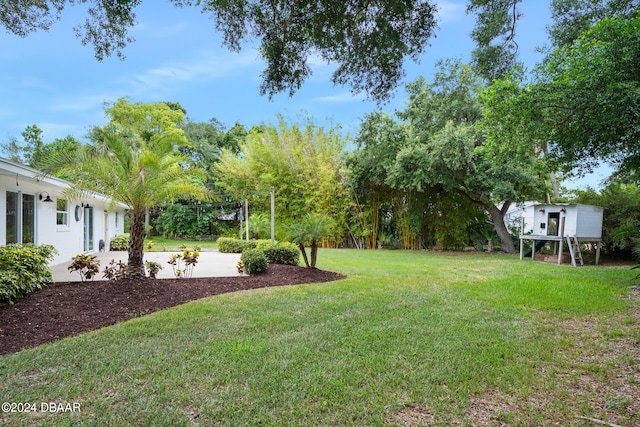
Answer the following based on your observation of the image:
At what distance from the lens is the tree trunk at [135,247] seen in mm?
6117

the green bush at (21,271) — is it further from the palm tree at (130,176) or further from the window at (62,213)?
the window at (62,213)

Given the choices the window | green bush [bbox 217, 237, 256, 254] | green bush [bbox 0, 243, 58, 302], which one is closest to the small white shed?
green bush [bbox 217, 237, 256, 254]

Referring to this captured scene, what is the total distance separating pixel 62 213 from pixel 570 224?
46.4ft

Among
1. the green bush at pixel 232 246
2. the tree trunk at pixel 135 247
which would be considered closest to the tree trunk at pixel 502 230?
the green bush at pixel 232 246

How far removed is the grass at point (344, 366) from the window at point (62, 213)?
259 inches

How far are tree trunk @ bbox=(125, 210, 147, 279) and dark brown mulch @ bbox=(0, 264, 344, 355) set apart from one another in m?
0.18

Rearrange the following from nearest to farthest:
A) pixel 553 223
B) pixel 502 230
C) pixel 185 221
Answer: pixel 553 223 → pixel 502 230 → pixel 185 221

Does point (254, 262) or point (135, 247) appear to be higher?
point (135, 247)

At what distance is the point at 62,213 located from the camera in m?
9.91

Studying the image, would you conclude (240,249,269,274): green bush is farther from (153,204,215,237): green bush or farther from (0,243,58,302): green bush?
(153,204,215,237): green bush

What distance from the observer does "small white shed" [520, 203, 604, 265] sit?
1034cm

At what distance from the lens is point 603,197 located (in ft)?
38.9

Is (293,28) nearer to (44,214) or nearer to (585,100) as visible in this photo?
(585,100)

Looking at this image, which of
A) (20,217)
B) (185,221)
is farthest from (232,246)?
(185,221)
